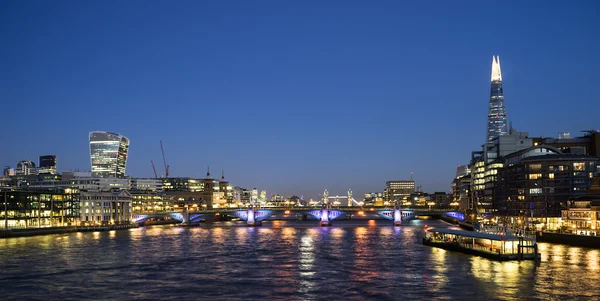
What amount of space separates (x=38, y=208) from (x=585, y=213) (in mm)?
124906

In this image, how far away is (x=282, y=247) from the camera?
336 ft

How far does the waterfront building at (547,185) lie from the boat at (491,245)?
84.6 ft

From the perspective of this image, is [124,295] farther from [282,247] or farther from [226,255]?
[282,247]

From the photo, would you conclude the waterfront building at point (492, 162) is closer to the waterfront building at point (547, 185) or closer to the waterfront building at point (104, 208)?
the waterfront building at point (547, 185)

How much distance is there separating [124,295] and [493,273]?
130 ft

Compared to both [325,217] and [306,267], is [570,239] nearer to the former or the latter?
[306,267]

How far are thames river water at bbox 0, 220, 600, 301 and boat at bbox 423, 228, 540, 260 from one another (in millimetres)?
2269

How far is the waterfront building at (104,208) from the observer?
171375 mm

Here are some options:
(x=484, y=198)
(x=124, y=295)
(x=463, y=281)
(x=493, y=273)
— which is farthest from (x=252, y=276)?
(x=484, y=198)

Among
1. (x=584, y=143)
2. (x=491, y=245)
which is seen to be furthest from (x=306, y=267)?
(x=584, y=143)

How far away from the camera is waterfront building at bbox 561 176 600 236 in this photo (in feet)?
334

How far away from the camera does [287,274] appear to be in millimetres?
66875

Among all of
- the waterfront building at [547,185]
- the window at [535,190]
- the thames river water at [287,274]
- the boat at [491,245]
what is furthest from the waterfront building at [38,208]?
the window at [535,190]

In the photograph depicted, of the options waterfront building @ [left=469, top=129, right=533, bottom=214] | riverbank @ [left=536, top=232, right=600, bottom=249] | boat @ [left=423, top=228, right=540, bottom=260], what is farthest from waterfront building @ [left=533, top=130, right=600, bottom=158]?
boat @ [left=423, top=228, right=540, bottom=260]
